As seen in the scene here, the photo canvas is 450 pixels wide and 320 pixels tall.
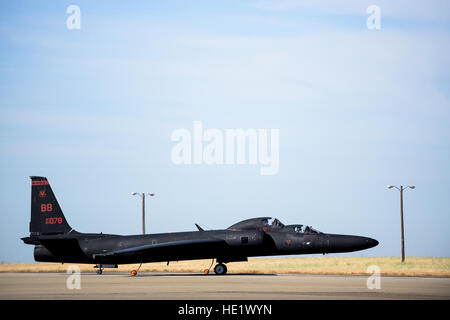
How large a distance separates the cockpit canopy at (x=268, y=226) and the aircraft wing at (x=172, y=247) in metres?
1.65

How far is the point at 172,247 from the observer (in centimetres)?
3381

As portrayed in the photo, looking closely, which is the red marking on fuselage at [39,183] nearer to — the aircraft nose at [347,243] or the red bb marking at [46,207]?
the red bb marking at [46,207]

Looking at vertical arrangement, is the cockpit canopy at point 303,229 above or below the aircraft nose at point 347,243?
above

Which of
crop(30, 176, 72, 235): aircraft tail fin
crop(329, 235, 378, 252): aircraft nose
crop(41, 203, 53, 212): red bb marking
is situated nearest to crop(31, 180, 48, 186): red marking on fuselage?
crop(30, 176, 72, 235): aircraft tail fin

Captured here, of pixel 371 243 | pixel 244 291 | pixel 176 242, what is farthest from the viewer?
pixel 176 242

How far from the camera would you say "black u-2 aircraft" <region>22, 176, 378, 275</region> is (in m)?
33.1

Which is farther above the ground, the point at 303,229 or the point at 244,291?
the point at 303,229

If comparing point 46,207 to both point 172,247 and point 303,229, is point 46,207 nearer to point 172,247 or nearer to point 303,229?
point 172,247

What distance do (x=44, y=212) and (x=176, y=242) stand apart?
8587mm

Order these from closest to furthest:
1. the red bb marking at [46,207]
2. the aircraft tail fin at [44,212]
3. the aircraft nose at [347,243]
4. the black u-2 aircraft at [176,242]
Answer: the aircraft nose at [347,243] < the black u-2 aircraft at [176,242] < the aircraft tail fin at [44,212] < the red bb marking at [46,207]

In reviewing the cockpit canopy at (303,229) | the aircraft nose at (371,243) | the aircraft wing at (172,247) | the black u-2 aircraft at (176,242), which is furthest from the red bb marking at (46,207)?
the aircraft nose at (371,243)

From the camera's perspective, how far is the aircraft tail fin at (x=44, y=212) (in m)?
36.8

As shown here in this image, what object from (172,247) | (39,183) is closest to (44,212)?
(39,183)
